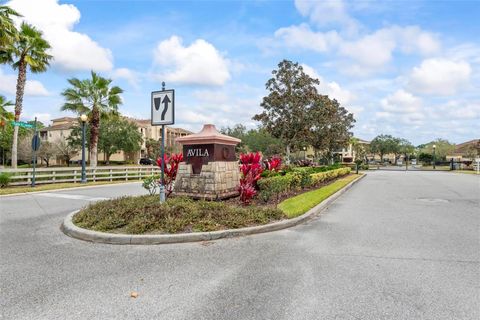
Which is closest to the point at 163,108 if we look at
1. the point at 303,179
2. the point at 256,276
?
the point at 256,276

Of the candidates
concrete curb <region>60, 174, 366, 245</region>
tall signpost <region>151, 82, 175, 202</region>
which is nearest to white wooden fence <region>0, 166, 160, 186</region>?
tall signpost <region>151, 82, 175, 202</region>

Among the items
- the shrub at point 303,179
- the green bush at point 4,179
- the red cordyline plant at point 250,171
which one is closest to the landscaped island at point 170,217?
the red cordyline plant at point 250,171

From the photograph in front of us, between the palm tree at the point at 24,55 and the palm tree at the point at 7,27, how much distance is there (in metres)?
3.53

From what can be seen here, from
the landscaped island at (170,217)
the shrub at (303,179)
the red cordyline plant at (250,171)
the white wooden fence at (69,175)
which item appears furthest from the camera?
the white wooden fence at (69,175)

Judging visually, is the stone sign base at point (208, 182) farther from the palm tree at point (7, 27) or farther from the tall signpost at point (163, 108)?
the palm tree at point (7, 27)

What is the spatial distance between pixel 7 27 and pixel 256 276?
823 inches

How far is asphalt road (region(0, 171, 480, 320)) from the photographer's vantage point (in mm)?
3207

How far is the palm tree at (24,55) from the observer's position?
21828mm

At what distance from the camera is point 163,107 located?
25.5 feet

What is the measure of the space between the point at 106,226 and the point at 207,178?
3317 millimetres

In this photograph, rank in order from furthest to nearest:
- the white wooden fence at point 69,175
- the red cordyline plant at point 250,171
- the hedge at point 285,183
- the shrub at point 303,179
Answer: the white wooden fence at point 69,175, the shrub at point 303,179, the hedge at point 285,183, the red cordyline plant at point 250,171

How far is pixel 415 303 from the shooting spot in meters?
3.33

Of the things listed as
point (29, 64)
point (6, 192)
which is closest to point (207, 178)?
point (6, 192)

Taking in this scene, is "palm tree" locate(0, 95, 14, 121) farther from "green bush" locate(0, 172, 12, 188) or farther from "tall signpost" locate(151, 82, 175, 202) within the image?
"tall signpost" locate(151, 82, 175, 202)
